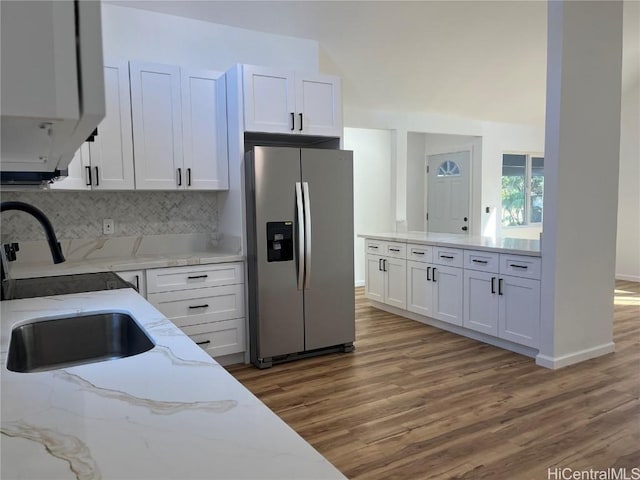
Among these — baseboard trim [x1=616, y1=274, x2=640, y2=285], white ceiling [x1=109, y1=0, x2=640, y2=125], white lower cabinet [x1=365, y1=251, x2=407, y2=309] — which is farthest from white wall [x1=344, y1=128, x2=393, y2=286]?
baseboard trim [x1=616, y1=274, x2=640, y2=285]

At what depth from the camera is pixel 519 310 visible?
12.0ft

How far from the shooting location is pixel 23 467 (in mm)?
737

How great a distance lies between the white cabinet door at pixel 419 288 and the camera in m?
4.55

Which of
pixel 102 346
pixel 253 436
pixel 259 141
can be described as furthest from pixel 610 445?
pixel 259 141

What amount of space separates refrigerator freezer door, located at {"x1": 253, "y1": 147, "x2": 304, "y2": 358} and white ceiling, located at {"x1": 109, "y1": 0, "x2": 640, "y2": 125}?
4.51 feet

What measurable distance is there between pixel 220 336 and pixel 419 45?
3.71 m

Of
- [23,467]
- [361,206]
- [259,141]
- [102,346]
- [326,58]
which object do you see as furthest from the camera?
[361,206]

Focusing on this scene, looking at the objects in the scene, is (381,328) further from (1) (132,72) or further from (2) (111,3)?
(2) (111,3)

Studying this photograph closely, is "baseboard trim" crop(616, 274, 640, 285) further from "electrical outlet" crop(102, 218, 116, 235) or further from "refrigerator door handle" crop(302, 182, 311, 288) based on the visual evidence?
"electrical outlet" crop(102, 218, 116, 235)

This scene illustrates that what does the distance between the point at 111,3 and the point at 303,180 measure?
1.96 metres

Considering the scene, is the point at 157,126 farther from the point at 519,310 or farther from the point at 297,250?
the point at 519,310

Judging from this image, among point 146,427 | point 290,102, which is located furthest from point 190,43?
point 146,427

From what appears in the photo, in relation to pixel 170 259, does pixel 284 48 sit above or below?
above

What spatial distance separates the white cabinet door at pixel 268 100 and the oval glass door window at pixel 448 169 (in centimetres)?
454
